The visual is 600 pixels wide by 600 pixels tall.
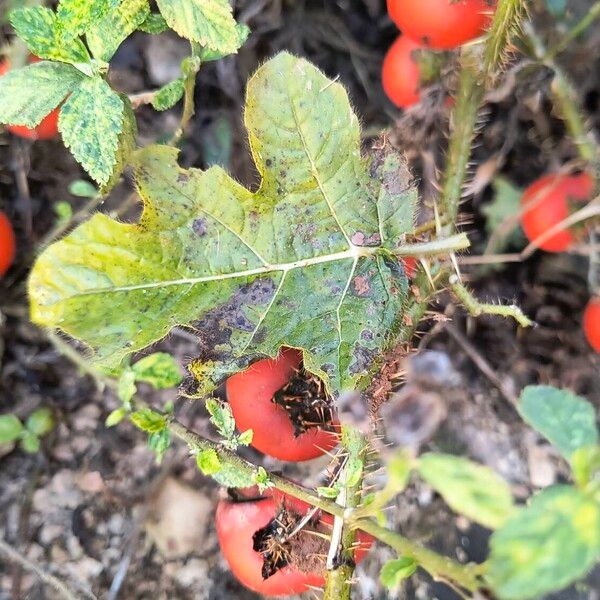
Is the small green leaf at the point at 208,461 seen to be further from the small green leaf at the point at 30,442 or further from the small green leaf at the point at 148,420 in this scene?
the small green leaf at the point at 30,442

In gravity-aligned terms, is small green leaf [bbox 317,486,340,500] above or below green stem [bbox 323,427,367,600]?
above

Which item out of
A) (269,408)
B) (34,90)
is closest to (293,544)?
(269,408)

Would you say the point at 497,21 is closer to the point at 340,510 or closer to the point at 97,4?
the point at 97,4

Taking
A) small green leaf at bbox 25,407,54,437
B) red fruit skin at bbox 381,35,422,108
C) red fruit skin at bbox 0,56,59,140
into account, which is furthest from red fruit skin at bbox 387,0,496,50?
small green leaf at bbox 25,407,54,437

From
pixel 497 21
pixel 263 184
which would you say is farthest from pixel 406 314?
pixel 497 21

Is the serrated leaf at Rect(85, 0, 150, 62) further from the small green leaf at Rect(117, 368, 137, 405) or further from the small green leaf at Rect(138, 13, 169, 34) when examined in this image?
the small green leaf at Rect(117, 368, 137, 405)

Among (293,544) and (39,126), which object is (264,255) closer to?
(293,544)
